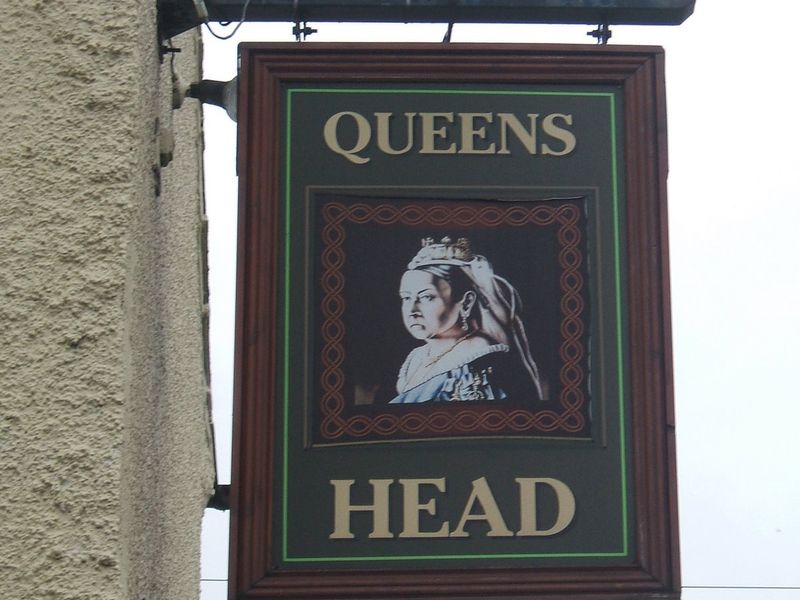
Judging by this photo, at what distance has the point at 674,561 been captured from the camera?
415cm

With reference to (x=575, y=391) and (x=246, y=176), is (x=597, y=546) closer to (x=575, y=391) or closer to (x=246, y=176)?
(x=575, y=391)

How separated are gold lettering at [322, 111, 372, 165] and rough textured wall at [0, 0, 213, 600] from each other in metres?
0.55

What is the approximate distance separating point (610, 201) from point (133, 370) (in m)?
1.51

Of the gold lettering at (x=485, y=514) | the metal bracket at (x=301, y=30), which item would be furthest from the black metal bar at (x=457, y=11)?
the gold lettering at (x=485, y=514)

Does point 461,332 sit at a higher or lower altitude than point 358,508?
higher

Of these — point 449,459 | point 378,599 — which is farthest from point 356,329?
point 378,599

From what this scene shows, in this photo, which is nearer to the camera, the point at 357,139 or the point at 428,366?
the point at 428,366

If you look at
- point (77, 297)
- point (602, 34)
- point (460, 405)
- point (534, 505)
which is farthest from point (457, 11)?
point (77, 297)

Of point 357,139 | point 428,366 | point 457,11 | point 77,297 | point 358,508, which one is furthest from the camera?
point 457,11

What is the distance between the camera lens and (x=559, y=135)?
4480mm

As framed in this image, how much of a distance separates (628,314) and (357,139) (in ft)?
2.94

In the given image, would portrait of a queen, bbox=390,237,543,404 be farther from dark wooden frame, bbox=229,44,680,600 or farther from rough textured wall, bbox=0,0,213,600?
rough textured wall, bbox=0,0,213,600

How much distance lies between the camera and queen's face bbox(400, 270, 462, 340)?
4.30 metres

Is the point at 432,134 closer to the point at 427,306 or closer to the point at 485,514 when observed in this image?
the point at 427,306
